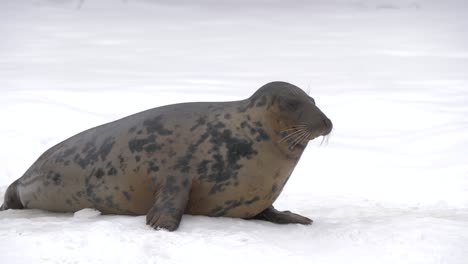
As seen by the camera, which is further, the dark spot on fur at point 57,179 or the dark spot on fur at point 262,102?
the dark spot on fur at point 57,179

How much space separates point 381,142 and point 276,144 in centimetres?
359

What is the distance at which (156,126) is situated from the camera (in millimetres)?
4047

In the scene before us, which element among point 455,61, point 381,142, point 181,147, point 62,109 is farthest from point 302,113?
point 455,61

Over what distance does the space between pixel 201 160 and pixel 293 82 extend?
7.15 metres

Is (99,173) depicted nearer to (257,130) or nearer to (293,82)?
(257,130)

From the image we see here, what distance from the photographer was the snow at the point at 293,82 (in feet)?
10.9

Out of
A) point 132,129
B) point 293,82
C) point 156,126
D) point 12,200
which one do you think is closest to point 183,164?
point 156,126

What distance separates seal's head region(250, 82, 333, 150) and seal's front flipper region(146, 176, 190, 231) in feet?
1.71

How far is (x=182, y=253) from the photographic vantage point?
3.13 m

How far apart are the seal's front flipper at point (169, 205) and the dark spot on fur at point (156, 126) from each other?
30 centimetres

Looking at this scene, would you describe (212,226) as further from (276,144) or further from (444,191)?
(444,191)

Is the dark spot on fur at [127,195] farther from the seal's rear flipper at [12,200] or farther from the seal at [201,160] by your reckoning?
the seal's rear flipper at [12,200]

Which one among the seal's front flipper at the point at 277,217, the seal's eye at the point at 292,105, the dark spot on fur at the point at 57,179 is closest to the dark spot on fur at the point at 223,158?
the seal's eye at the point at 292,105

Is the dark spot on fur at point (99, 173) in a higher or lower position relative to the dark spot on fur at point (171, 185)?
lower
